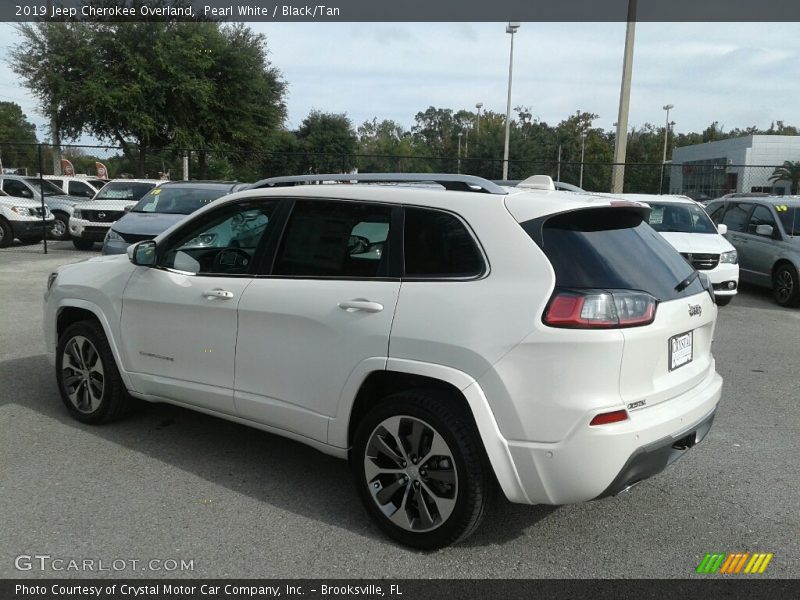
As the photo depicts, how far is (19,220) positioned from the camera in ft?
58.3

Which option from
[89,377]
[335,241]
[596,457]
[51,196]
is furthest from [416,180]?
[51,196]

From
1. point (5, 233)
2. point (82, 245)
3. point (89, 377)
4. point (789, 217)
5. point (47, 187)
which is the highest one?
point (789, 217)

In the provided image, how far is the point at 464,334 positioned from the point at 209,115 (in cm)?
2609

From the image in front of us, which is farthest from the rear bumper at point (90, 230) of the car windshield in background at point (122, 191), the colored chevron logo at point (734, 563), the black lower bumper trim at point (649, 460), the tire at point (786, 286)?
the colored chevron logo at point (734, 563)

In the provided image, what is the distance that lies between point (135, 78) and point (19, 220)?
31.5 ft

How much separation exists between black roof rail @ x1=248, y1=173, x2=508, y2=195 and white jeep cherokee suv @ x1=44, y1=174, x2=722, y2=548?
1 centimetres

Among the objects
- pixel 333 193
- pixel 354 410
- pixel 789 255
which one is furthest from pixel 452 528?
pixel 789 255

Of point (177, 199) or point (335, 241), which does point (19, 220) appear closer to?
point (177, 199)

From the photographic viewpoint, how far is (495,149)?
43.2m

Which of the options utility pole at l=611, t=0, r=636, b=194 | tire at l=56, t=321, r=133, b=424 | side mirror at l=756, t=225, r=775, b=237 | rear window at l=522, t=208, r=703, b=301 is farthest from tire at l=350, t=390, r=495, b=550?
utility pole at l=611, t=0, r=636, b=194

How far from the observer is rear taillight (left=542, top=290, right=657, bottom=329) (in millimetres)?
3076

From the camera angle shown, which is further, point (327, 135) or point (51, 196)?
point (327, 135)

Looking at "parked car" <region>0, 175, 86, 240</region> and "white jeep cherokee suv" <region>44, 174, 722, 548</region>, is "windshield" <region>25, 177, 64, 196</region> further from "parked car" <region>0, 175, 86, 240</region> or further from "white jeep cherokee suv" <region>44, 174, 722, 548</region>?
"white jeep cherokee suv" <region>44, 174, 722, 548</region>
